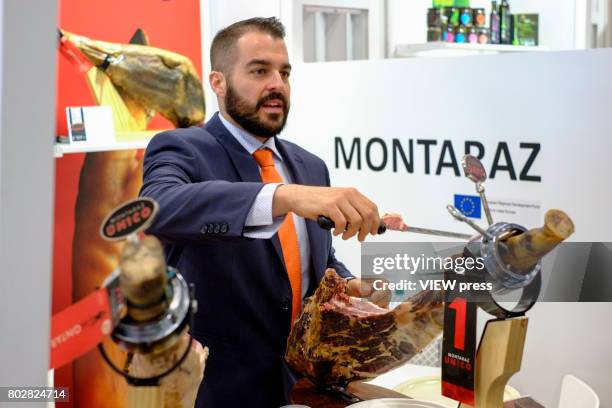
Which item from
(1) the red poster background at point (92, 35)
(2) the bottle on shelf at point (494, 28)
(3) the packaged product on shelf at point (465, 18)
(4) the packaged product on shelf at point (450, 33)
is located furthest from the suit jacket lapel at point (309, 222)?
(2) the bottle on shelf at point (494, 28)

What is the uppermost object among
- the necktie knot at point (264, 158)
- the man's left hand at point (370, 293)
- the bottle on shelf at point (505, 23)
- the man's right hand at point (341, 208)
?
the bottle on shelf at point (505, 23)

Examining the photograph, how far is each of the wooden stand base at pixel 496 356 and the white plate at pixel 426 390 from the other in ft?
1.53

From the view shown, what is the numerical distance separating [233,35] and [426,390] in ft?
2.95

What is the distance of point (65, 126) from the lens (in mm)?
2482

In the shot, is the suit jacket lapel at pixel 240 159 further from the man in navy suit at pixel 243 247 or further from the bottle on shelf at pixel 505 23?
the bottle on shelf at pixel 505 23

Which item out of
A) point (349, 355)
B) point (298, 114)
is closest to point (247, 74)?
point (349, 355)

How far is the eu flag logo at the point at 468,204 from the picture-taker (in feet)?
8.38

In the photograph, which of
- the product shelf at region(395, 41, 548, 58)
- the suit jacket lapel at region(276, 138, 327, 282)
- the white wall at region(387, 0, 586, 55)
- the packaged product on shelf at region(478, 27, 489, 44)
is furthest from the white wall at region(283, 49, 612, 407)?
the packaged product on shelf at region(478, 27, 489, 44)

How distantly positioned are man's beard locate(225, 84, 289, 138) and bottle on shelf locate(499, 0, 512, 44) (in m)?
3.45

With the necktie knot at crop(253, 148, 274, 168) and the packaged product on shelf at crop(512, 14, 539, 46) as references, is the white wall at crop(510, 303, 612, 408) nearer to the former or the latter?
the necktie knot at crop(253, 148, 274, 168)

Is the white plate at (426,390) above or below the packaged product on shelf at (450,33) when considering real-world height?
below

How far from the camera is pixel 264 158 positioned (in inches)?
64.6

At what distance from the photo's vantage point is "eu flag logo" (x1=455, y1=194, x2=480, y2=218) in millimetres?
2553

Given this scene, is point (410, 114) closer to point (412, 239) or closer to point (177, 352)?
point (412, 239)
